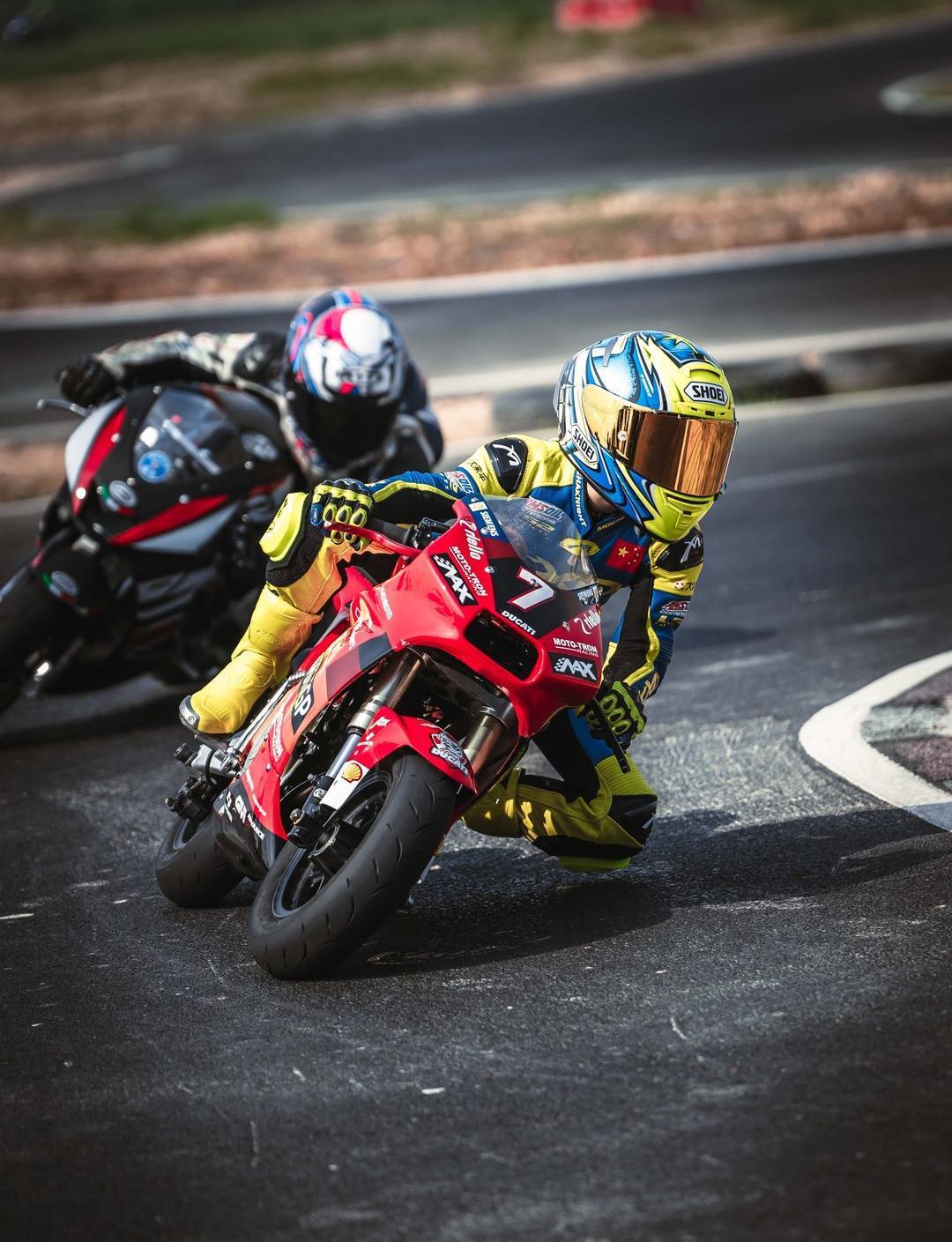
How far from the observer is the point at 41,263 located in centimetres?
2050

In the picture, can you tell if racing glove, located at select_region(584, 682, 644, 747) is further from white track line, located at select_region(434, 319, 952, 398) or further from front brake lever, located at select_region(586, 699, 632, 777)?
white track line, located at select_region(434, 319, 952, 398)

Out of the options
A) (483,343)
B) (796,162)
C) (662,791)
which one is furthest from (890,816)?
(796,162)

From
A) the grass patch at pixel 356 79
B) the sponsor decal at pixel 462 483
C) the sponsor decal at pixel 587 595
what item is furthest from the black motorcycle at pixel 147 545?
the grass patch at pixel 356 79

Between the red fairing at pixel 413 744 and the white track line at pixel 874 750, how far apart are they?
1802 mm

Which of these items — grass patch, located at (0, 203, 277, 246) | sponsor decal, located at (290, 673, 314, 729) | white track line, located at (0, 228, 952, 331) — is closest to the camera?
sponsor decal, located at (290, 673, 314, 729)

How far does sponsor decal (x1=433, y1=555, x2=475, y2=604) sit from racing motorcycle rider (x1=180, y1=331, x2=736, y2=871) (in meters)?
0.40

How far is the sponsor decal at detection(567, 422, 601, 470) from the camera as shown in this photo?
17.5ft

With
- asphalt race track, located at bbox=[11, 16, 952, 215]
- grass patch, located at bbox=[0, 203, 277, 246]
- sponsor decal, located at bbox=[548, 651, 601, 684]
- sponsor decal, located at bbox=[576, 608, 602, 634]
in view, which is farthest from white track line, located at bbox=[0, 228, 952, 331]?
sponsor decal, located at bbox=[548, 651, 601, 684]

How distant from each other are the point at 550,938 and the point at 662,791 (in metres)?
1.38

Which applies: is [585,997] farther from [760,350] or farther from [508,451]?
[760,350]

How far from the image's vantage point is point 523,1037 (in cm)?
430

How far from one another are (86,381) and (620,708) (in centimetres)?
349

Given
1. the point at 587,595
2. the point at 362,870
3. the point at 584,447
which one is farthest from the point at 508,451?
the point at 362,870

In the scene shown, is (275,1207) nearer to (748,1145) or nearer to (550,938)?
(748,1145)
